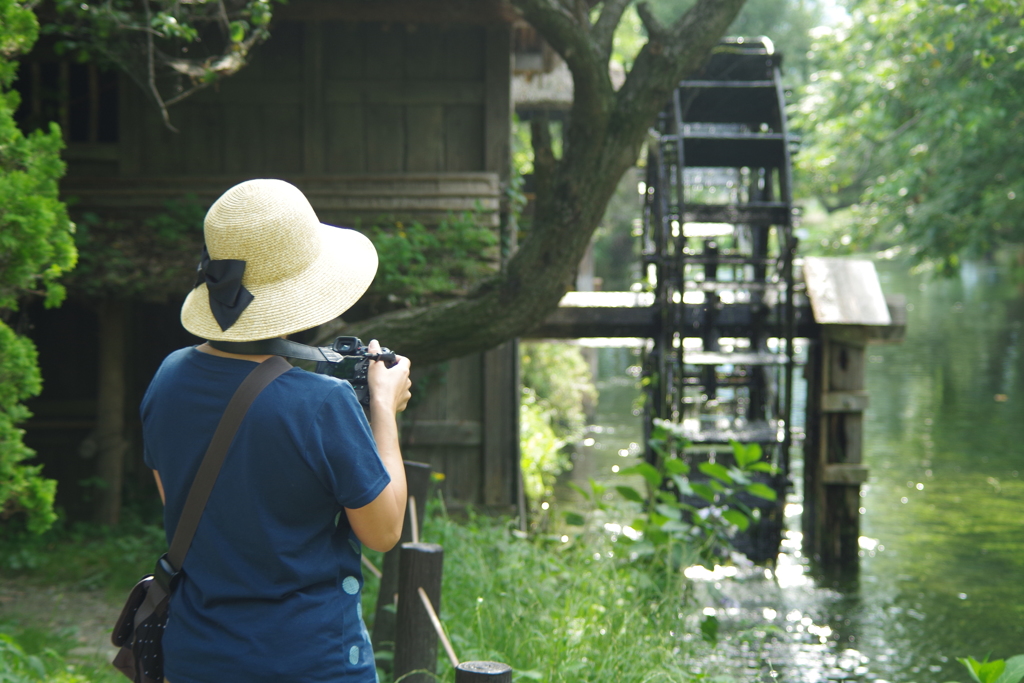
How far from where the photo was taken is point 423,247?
253 inches

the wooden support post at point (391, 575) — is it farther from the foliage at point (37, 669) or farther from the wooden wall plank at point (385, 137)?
the wooden wall plank at point (385, 137)

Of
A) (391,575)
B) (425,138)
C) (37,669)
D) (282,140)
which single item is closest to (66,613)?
(37,669)

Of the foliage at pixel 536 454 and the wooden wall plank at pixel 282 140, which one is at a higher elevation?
the wooden wall plank at pixel 282 140

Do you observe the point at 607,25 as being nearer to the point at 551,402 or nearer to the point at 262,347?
the point at 262,347

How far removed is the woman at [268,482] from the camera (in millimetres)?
1852

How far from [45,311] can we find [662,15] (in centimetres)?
2526

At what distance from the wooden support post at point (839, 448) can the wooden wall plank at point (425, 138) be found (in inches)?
147

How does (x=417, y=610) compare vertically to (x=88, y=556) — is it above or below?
above

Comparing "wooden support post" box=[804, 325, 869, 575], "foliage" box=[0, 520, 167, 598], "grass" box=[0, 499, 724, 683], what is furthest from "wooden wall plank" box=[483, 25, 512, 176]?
"foliage" box=[0, 520, 167, 598]

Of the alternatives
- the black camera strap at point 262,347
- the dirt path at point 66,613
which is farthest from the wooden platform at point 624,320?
the black camera strap at point 262,347

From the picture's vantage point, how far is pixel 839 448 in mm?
8180

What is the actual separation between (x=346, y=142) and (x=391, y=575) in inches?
156

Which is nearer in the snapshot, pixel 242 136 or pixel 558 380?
pixel 242 136

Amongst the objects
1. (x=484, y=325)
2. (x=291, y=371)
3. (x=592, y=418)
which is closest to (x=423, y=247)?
(x=484, y=325)
